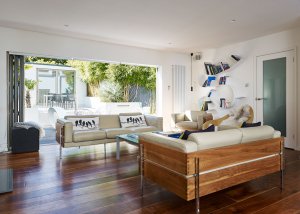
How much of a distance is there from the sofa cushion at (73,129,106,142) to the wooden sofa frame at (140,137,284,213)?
6.16ft

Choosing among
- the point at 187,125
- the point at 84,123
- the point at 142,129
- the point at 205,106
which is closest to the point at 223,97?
the point at 205,106

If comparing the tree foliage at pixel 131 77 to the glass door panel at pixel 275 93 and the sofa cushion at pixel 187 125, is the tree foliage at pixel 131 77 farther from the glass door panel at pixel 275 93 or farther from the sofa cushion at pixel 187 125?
the glass door panel at pixel 275 93

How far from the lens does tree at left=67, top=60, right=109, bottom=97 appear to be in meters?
7.90

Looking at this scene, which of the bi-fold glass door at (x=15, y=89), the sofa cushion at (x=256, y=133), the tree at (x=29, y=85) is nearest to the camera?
the sofa cushion at (x=256, y=133)

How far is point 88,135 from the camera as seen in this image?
4176mm

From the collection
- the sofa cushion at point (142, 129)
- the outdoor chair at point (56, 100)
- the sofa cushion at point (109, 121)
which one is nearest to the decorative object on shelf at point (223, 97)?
the sofa cushion at point (142, 129)

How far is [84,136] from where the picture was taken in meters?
4.13

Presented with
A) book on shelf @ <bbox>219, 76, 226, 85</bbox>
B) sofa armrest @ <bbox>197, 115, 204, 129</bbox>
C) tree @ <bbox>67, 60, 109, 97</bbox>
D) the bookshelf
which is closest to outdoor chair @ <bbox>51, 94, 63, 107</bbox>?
tree @ <bbox>67, 60, 109, 97</bbox>

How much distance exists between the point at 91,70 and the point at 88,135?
4.33m

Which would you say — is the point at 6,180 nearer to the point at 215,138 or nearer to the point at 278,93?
the point at 215,138

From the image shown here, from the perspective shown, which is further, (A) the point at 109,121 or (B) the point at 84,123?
(A) the point at 109,121

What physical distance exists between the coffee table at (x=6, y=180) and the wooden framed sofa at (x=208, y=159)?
5.38 feet

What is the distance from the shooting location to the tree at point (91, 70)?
7.90m

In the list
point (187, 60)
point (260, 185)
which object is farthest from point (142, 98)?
point (260, 185)
